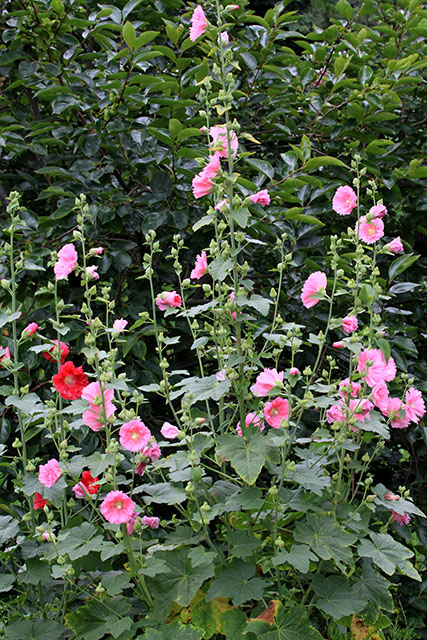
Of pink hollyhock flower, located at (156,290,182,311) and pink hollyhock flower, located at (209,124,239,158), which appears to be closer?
pink hollyhock flower, located at (209,124,239,158)

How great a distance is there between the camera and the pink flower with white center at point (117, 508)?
4.68ft

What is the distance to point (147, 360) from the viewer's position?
84.0 inches

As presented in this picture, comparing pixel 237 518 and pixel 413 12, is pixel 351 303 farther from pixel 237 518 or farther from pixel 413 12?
pixel 413 12

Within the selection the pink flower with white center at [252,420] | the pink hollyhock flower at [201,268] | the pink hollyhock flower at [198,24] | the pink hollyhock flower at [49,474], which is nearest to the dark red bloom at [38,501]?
the pink hollyhock flower at [49,474]

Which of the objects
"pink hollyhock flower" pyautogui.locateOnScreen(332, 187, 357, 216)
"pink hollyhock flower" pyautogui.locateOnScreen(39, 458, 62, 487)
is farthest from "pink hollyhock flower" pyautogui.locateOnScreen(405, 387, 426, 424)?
"pink hollyhock flower" pyautogui.locateOnScreen(39, 458, 62, 487)

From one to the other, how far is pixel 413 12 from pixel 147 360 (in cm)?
181

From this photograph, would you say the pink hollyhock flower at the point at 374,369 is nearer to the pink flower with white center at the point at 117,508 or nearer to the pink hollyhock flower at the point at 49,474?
the pink flower with white center at the point at 117,508

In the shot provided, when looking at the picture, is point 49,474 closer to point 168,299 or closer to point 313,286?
point 168,299

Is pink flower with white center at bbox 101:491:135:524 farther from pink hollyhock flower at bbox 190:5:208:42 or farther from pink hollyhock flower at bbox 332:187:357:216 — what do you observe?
pink hollyhock flower at bbox 190:5:208:42

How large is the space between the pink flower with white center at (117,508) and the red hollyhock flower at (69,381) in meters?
0.30

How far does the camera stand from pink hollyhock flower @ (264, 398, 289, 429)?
1585 mm

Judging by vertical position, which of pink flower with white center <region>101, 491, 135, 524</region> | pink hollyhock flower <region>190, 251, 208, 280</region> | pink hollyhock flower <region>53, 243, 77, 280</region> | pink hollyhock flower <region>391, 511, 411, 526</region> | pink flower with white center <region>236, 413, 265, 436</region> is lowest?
pink hollyhock flower <region>391, 511, 411, 526</region>

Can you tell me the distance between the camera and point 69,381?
1602 millimetres

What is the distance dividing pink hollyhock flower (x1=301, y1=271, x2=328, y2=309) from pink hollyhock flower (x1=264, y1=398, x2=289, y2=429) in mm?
252
